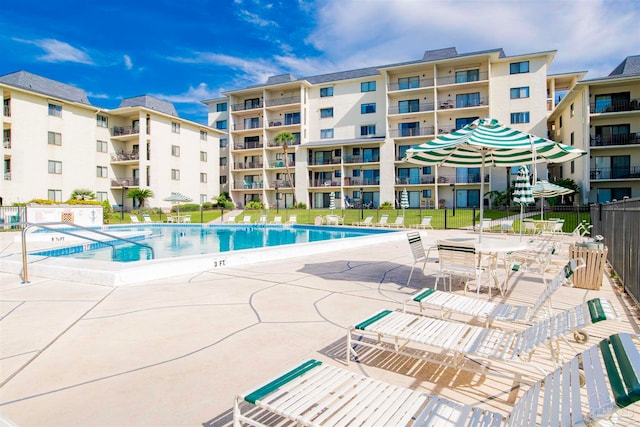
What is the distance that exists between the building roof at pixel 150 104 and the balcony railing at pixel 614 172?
43.1m

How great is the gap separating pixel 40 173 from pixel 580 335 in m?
41.1

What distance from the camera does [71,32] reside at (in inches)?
1596

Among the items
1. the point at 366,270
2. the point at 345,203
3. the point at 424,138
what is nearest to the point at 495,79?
the point at 424,138

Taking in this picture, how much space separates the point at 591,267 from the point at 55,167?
135 ft

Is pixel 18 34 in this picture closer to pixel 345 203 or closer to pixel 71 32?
pixel 71 32

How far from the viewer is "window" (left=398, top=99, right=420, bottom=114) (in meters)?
39.1

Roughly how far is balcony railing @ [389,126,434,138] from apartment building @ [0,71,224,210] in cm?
2287

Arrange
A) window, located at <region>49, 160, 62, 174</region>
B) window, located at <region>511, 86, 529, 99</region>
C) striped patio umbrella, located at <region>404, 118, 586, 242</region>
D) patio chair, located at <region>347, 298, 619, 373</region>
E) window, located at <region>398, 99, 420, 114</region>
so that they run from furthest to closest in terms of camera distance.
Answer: window, located at <region>398, 99, 420, 114</region>
window, located at <region>511, 86, 529, 99</region>
window, located at <region>49, 160, 62, 174</region>
striped patio umbrella, located at <region>404, 118, 586, 242</region>
patio chair, located at <region>347, 298, 619, 373</region>

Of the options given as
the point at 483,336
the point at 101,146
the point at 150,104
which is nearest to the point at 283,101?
the point at 150,104

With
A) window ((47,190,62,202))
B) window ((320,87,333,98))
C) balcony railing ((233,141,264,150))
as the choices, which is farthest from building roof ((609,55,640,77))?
window ((47,190,62,202))

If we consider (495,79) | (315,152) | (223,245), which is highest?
(495,79)

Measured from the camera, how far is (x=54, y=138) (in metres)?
34.5

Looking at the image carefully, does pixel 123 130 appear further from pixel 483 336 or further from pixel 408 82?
pixel 483 336

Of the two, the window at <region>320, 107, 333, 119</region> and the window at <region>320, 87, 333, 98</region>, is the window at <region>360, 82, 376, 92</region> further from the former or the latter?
the window at <region>320, 107, 333, 119</region>
